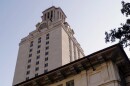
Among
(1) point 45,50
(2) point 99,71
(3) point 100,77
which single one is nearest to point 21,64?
(1) point 45,50

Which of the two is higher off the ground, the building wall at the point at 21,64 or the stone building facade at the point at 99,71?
the building wall at the point at 21,64

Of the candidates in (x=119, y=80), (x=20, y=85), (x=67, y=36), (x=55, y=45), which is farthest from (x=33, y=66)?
(x=119, y=80)

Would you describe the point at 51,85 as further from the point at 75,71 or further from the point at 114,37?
the point at 114,37

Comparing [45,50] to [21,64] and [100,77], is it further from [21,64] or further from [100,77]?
[100,77]

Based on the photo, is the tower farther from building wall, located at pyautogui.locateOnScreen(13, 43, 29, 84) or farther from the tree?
the tree

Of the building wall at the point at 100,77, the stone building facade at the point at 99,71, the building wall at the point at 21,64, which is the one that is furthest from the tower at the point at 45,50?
the building wall at the point at 100,77

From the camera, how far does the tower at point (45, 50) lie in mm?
84438

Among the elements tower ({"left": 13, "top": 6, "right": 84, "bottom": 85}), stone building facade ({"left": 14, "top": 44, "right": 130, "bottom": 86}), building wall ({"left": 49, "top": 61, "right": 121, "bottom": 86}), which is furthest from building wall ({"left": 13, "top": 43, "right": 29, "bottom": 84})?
building wall ({"left": 49, "top": 61, "right": 121, "bottom": 86})

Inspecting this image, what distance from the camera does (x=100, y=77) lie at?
20828 millimetres

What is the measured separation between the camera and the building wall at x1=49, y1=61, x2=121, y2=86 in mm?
19938

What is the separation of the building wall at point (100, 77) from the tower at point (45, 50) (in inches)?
2272

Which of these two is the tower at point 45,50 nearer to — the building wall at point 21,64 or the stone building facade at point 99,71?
the building wall at point 21,64

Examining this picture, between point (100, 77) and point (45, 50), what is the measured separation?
2780 inches

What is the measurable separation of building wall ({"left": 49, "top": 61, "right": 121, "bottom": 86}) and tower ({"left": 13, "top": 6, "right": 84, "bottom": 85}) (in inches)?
2272
